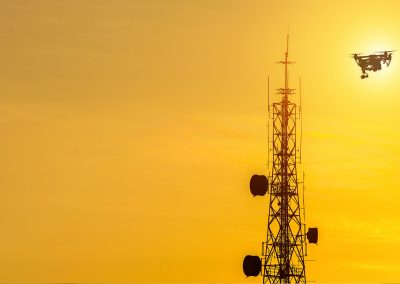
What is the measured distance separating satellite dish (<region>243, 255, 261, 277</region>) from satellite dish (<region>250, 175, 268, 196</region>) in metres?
6.51

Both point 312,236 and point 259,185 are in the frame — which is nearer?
point 259,185

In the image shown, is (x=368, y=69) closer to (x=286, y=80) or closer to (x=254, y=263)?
(x=286, y=80)

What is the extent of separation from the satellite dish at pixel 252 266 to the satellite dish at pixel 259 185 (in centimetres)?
651

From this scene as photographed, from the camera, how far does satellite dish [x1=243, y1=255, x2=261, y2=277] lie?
557 feet

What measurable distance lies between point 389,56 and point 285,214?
1883 cm

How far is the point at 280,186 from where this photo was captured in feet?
561

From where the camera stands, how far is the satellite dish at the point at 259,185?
170875 millimetres

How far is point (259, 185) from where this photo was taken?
17088cm

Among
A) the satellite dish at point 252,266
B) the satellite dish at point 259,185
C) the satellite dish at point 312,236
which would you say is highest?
the satellite dish at point 259,185

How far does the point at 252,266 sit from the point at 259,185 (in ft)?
26.8

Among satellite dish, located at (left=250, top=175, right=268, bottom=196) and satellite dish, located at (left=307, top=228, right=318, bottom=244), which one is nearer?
satellite dish, located at (left=250, top=175, right=268, bottom=196)

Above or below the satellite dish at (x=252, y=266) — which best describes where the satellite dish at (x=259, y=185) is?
above

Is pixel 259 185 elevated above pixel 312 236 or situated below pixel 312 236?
above

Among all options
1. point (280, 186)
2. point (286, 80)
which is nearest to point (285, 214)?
point (280, 186)
